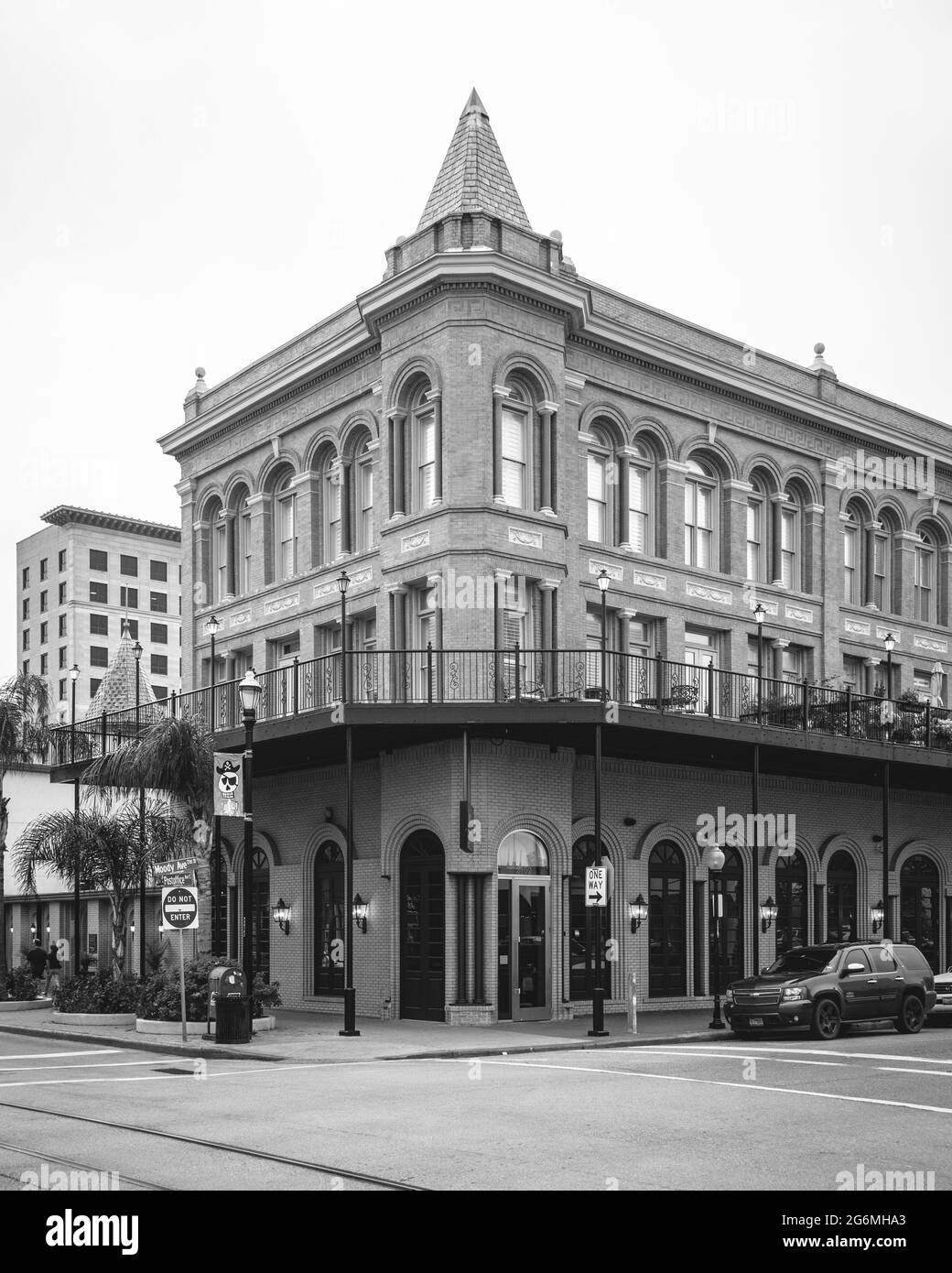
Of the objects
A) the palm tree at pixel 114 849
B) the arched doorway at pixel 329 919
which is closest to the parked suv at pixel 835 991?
the arched doorway at pixel 329 919

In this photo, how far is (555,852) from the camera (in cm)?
2881

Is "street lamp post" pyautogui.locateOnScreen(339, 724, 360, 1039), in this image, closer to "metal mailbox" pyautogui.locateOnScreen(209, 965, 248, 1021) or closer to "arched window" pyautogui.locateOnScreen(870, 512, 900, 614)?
"metal mailbox" pyautogui.locateOnScreen(209, 965, 248, 1021)

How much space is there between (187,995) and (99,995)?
3659 mm

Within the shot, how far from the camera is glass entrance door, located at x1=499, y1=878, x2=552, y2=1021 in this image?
27.6 m

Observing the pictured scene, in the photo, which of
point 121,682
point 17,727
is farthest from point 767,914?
point 121,682

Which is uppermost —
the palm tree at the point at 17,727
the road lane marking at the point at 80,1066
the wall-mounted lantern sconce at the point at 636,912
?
the palm tree at the point at 17,727

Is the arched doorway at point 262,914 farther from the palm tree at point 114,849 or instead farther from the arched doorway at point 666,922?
the arched doorway at point 666,922

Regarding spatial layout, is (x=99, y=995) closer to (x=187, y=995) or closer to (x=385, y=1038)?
(x=187, y=995)

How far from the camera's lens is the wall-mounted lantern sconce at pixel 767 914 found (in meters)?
31.7

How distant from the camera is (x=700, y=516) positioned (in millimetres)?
34406

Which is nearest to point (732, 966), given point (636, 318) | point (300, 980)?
point (300, 980)

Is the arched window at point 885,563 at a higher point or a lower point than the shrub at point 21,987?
higher

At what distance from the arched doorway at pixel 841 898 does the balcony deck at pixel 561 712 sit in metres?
2.22
